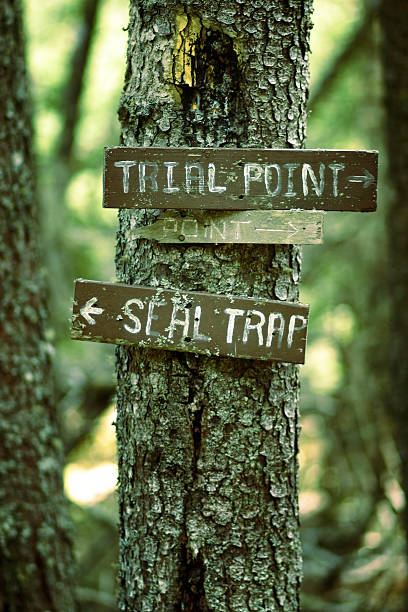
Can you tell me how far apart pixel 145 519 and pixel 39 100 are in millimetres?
6083

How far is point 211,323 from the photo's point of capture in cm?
147

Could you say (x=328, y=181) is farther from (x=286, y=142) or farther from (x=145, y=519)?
(x=145, y=519)

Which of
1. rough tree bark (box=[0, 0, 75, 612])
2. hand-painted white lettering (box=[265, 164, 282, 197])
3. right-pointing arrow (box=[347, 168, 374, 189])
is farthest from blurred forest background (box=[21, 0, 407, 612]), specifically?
hand-painted white lettering (box=[265, 164, 282, 197])

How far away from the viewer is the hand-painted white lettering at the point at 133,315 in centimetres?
149

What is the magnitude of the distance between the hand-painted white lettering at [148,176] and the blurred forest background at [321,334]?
2.29m

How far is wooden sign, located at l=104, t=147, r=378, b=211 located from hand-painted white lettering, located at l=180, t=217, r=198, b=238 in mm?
56

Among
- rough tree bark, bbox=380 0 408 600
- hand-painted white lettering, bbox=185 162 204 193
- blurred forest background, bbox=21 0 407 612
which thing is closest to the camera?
hand-painted white lettering, bbox=185 162 204 193

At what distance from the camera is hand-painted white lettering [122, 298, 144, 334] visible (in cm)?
149

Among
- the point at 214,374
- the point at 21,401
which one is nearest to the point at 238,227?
the point at 214,374

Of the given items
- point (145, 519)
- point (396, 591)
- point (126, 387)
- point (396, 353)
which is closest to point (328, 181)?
point (126, 387)

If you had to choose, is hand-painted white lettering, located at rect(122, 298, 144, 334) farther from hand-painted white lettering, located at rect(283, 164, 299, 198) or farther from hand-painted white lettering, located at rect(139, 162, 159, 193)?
hand-painted white lettering, located at rect(283, 164, 299, 198)

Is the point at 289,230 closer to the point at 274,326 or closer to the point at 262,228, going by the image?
the point at 262,228

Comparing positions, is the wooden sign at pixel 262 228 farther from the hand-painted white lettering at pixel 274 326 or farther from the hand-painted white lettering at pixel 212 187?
the hand-painted white lettering at pixel 274 326

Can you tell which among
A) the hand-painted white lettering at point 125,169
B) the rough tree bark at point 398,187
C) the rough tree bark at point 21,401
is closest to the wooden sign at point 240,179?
the hand-painted white lettering at point 125,169
